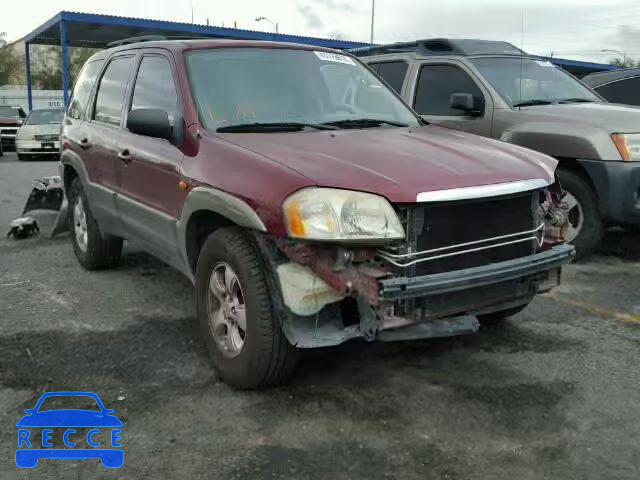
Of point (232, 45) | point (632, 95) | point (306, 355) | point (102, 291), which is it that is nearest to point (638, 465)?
point (306, 355)

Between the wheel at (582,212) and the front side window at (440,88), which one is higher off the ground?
the front side window at (440,88)

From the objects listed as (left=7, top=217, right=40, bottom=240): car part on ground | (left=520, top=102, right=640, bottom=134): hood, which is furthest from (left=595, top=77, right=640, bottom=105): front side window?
(left=7, top=217, right=40, bottom=240): car part on ground

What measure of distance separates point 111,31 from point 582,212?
2306cm

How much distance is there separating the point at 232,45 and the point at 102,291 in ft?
7.50

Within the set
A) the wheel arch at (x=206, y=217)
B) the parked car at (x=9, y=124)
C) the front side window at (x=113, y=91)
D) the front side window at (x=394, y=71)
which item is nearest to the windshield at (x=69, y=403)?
the wheel arch at (x=206, y=217)

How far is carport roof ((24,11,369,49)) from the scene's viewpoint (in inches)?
851

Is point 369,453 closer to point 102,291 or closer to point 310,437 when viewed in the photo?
point 310,437

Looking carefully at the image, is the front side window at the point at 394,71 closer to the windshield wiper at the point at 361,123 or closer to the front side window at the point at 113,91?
the windshield wiper at the point at 361,123

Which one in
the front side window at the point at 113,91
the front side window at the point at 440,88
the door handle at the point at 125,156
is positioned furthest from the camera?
the front side window at the point at 440,88

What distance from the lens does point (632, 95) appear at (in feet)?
29.0

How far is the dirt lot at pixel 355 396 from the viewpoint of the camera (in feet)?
9.24

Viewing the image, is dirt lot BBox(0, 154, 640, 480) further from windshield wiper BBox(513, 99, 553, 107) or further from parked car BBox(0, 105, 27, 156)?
parked car BBox(0, 105, 27, 156)

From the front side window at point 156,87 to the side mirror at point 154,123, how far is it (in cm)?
14

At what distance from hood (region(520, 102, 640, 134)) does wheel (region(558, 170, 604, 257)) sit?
1.59 ft
